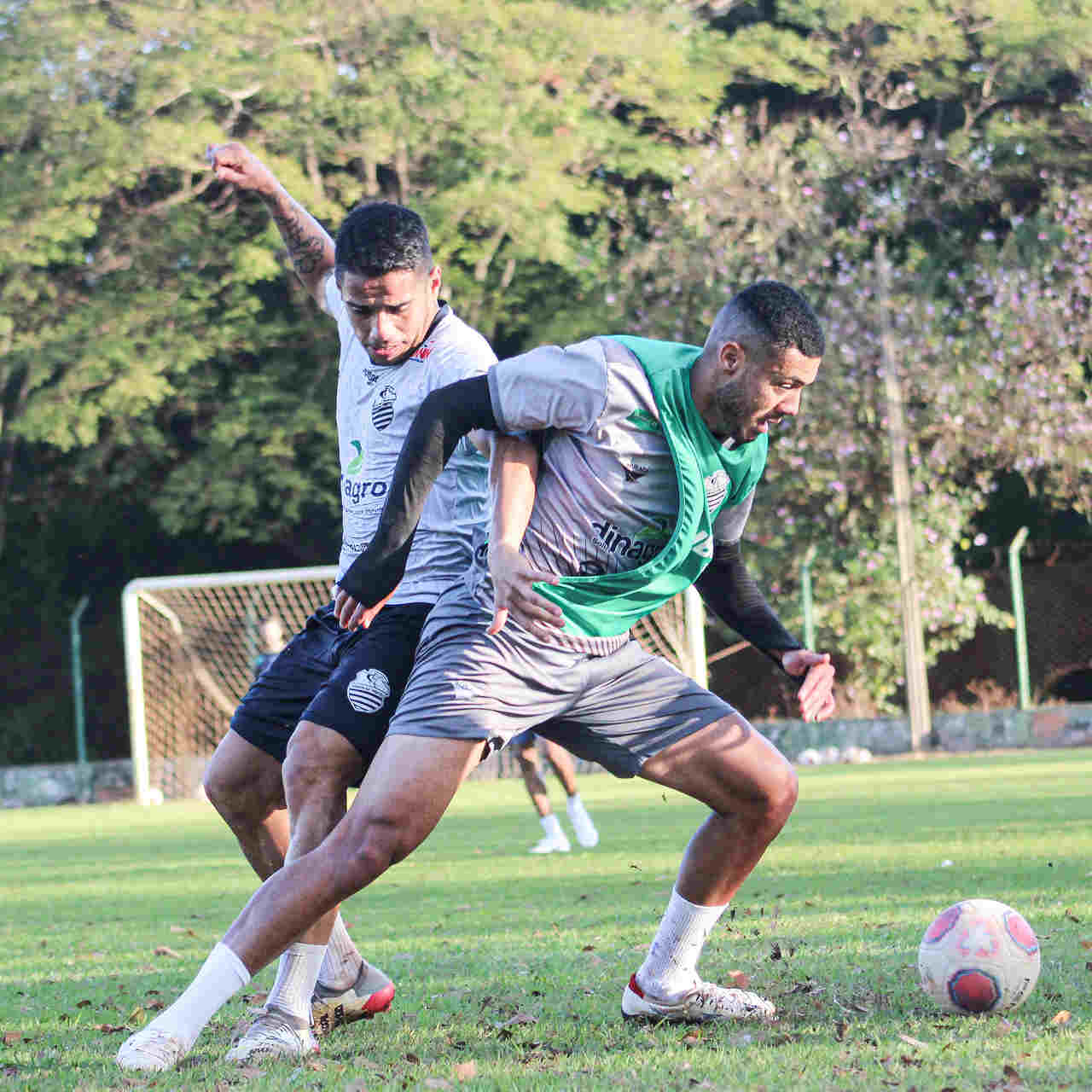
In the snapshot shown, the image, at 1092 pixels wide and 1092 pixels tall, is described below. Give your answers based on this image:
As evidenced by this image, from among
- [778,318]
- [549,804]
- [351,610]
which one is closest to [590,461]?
[778,318]

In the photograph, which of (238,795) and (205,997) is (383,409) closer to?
(238,795)

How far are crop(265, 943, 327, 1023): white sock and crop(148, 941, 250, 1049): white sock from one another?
0.99 feet

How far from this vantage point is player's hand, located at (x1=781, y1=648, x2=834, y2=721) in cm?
507

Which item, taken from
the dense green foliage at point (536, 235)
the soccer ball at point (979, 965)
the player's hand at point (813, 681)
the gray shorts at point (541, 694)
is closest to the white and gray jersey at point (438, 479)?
the gray shorts at point (541, 694)

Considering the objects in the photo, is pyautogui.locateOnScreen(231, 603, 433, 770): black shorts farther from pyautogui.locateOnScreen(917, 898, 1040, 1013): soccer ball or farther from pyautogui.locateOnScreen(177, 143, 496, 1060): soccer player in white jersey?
pyautogui.locateOnScreen(917, 898, 1040, 1013): soccer ball

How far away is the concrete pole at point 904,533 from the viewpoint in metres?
21.8

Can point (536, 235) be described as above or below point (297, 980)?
above

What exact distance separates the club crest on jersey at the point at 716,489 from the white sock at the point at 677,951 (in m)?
1.21

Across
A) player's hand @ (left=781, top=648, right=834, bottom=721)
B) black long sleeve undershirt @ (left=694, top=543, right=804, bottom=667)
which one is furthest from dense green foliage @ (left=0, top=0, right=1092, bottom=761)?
player's hand @ (left=781, top=648, right=834, bottom=721)

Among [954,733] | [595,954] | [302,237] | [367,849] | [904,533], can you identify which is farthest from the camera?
[904,533]

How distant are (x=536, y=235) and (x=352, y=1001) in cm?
2012

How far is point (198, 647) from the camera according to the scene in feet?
78.5

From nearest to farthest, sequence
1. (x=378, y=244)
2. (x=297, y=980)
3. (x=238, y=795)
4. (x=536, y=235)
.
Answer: (x=297, y=980), (x=378, y=244), (x=238, y=795), (x=536, y=235)

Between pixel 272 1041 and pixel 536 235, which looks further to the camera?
pixel 536 235
